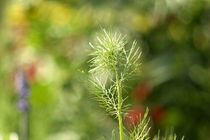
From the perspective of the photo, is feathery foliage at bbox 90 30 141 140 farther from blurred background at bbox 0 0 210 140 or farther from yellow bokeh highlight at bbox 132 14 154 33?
yellow bokeh highlight at bbox 132 14 154 33

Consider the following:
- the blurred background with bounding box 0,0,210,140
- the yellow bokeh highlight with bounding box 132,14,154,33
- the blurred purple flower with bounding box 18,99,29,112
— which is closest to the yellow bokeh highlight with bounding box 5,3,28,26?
the blurred background with bounding box 0,0,210,140

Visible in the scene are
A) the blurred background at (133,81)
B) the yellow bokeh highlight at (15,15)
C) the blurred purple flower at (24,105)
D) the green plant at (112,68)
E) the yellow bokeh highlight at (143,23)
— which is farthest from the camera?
the yellow bokeh highlight at (15,15)

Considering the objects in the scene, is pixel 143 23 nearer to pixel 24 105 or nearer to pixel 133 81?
pixel 133 81

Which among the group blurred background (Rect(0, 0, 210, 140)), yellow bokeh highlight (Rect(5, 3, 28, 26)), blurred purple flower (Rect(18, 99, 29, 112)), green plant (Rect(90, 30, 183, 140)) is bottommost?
green plant (Rect(90, 30, 183, 140))

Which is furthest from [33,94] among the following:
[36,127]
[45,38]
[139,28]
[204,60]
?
[204,60]

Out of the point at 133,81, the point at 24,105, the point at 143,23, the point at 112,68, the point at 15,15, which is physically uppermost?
the point at 15,15

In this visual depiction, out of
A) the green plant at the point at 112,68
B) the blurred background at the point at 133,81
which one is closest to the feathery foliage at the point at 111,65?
the green plant at the point at 112,68

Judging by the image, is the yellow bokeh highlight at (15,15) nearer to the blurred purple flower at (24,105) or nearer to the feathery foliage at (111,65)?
the blurred purple flower at (24,105)

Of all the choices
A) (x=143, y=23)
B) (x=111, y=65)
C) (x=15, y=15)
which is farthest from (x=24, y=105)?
(x=15, y=15)
